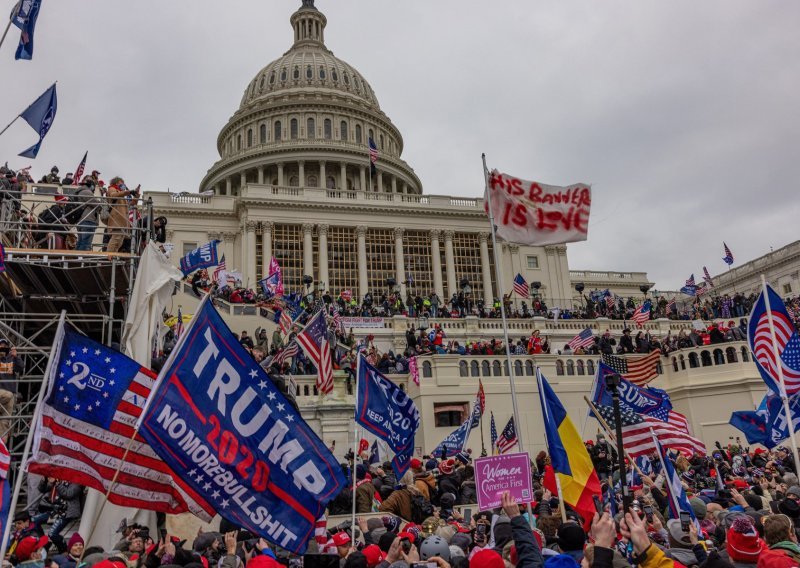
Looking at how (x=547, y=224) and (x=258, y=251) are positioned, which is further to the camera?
(x=258, y=251)

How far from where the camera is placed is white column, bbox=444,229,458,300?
2188 inches

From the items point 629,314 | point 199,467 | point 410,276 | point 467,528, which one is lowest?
point 467,528

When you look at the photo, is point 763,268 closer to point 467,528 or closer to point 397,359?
point 397,359

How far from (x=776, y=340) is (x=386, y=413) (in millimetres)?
6382

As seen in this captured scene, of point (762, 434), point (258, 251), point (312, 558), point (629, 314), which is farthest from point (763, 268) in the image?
point (312, 558)

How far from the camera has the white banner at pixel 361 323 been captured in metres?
36.4

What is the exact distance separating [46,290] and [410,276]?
1559 inches

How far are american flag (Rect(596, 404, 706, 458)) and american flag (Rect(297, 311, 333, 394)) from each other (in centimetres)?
658

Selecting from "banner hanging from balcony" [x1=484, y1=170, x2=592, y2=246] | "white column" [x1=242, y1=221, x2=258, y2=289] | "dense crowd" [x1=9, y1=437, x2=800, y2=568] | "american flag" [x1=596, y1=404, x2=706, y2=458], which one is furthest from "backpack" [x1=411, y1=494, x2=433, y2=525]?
"white column" [x1=242, y1=221, x2=258, y2=289]

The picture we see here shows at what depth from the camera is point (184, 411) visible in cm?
555

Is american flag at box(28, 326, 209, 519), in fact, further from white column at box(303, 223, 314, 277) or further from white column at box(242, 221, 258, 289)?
white column at box(303, 223, 314, 277)

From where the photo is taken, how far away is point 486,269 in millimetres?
57094

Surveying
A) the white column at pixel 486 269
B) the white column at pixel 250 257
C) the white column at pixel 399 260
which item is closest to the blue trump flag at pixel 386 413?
the white column at pixel 250 257

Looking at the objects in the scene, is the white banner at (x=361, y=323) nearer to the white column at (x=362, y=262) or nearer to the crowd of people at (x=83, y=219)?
the white column at (x=362, y=262)
